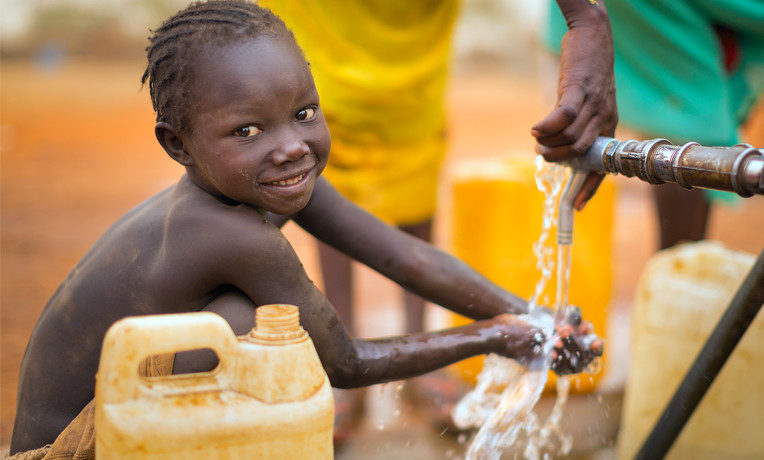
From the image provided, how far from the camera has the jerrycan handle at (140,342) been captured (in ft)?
3.13

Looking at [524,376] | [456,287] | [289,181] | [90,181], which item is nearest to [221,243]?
[289,181]

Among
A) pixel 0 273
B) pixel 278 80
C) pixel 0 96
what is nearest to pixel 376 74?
pixel 278 80

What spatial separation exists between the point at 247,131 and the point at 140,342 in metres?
Result: 0.40

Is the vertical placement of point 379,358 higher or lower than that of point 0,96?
lower

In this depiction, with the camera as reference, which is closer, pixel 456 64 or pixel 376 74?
pixel 376 74

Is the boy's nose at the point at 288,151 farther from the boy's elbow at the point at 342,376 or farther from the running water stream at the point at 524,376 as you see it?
the running water stream at the point at 524,376

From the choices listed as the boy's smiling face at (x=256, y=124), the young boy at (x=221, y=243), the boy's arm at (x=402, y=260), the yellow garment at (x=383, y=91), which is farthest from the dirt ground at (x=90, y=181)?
the boy's smiling face at (x=256, y=124)

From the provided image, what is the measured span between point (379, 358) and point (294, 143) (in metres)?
0.40

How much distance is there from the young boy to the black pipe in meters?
0.20

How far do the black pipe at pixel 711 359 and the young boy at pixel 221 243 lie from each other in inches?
7.8

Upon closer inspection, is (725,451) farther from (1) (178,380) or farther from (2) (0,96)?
(2) (0,96)

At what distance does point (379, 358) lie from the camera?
132 cm

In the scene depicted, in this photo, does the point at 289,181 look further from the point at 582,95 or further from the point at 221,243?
the point at 582,95

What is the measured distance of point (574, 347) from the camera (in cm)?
138
